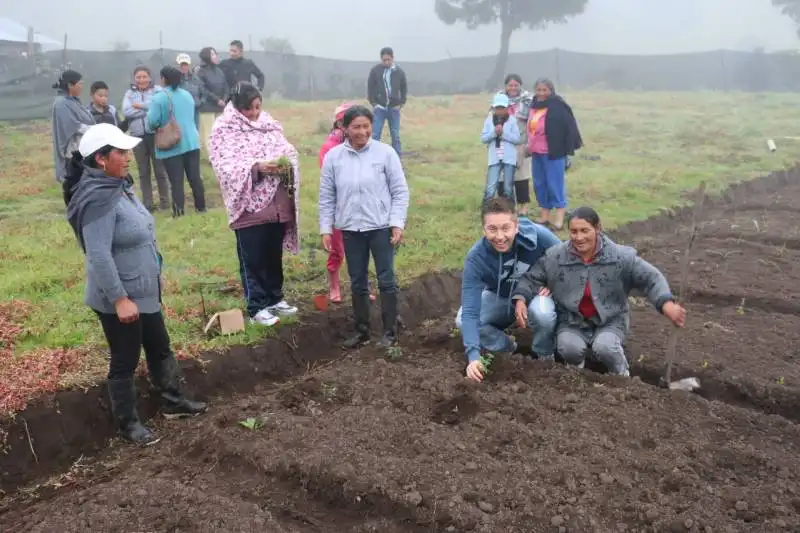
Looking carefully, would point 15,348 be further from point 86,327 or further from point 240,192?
point 240,192

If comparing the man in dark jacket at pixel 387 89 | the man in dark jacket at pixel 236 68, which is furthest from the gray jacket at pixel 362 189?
the man in dark jacket at pixel 387 89

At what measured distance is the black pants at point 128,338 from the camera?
417 cm

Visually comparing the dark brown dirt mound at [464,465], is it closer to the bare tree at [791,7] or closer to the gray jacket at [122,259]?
the gray jacket at [122,259]

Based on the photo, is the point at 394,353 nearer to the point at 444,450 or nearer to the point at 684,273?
the point at 444,450

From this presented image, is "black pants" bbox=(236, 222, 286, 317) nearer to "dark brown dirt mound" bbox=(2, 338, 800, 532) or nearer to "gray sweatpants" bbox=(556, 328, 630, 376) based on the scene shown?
"dark brown dirt mound" bbox=(2, 338, 800, 532)

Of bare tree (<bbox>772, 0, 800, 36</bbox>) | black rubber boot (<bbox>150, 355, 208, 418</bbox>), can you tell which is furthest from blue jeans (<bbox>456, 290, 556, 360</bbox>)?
bare tree (<bbox>772, 0, 800, 36</bbox>)

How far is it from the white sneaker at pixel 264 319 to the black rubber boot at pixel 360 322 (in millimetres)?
587

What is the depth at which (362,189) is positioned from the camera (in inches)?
211

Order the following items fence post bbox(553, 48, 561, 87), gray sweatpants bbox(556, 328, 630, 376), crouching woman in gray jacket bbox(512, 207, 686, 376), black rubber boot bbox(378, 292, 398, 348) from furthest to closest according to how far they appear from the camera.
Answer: fence post bbox(553, 48, 561, 87), black rubber boot bbox(378, 292, 398, 348), gray sweatpants bbox(556, 328, 630, 376), crouching woman in gray jacket bbox(512, 207, 686, 376)

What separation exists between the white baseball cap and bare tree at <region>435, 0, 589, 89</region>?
1428 inches

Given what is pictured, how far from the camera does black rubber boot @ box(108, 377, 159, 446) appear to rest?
170 inches

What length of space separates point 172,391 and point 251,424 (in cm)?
75

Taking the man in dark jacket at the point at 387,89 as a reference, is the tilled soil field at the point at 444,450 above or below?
below

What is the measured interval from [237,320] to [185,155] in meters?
3.97
